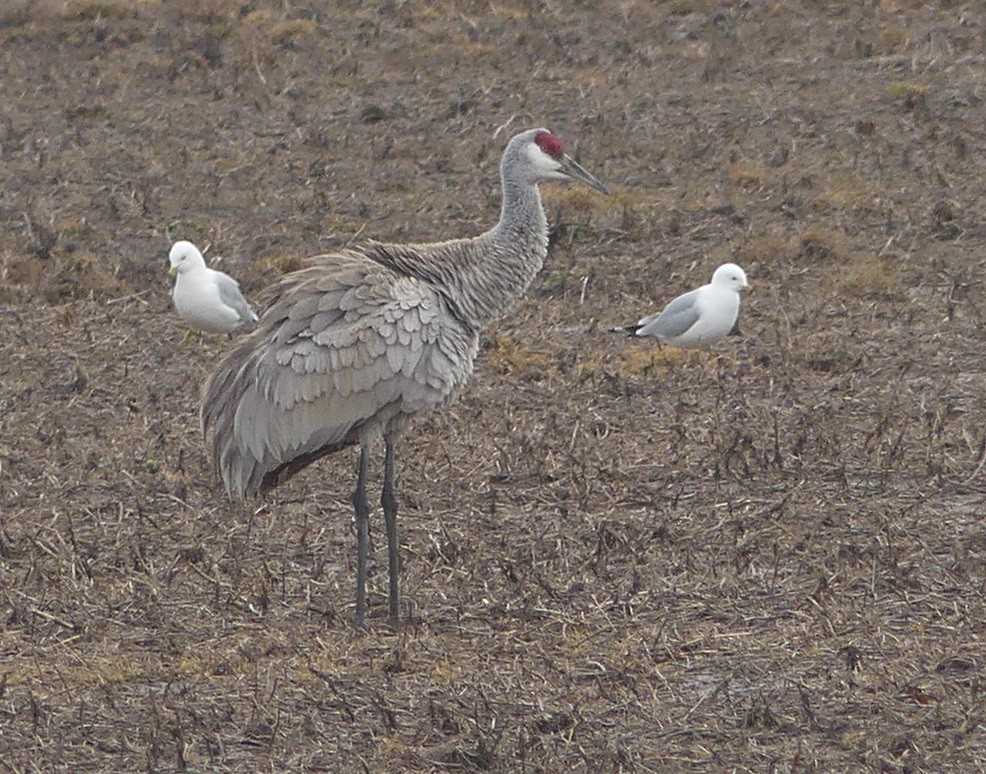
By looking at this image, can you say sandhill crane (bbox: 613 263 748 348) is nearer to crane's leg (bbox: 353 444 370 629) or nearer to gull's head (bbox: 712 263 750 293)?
→ gull's head (bbox: 712 263 750 293)

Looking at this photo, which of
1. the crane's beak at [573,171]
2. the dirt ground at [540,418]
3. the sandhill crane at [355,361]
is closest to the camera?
the dirt ground at [540,418]

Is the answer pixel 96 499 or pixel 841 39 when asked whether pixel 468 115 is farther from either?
pixel 96 499

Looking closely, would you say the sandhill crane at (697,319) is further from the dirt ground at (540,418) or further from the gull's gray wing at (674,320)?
the dirt ground at (540,418)

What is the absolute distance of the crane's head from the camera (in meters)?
8.59

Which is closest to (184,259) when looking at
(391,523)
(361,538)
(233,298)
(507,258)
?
(233,298)

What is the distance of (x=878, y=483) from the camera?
27.9 ft

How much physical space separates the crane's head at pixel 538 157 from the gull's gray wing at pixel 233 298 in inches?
125

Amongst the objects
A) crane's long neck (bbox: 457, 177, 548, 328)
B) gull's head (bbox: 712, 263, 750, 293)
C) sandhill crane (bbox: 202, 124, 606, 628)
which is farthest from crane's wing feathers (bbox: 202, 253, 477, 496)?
gull's head (bbox: 712, 263, 750, 293)

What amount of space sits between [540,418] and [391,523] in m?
2.32

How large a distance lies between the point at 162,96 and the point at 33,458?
8.80 m

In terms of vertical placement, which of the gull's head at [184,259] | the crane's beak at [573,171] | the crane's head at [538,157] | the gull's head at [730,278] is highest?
the crane's head at [538,157]

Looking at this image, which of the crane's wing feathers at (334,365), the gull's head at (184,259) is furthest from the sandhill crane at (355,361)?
the gull's head at (184,259)

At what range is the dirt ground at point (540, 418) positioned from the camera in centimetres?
629

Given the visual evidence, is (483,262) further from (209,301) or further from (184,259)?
(184,259)
